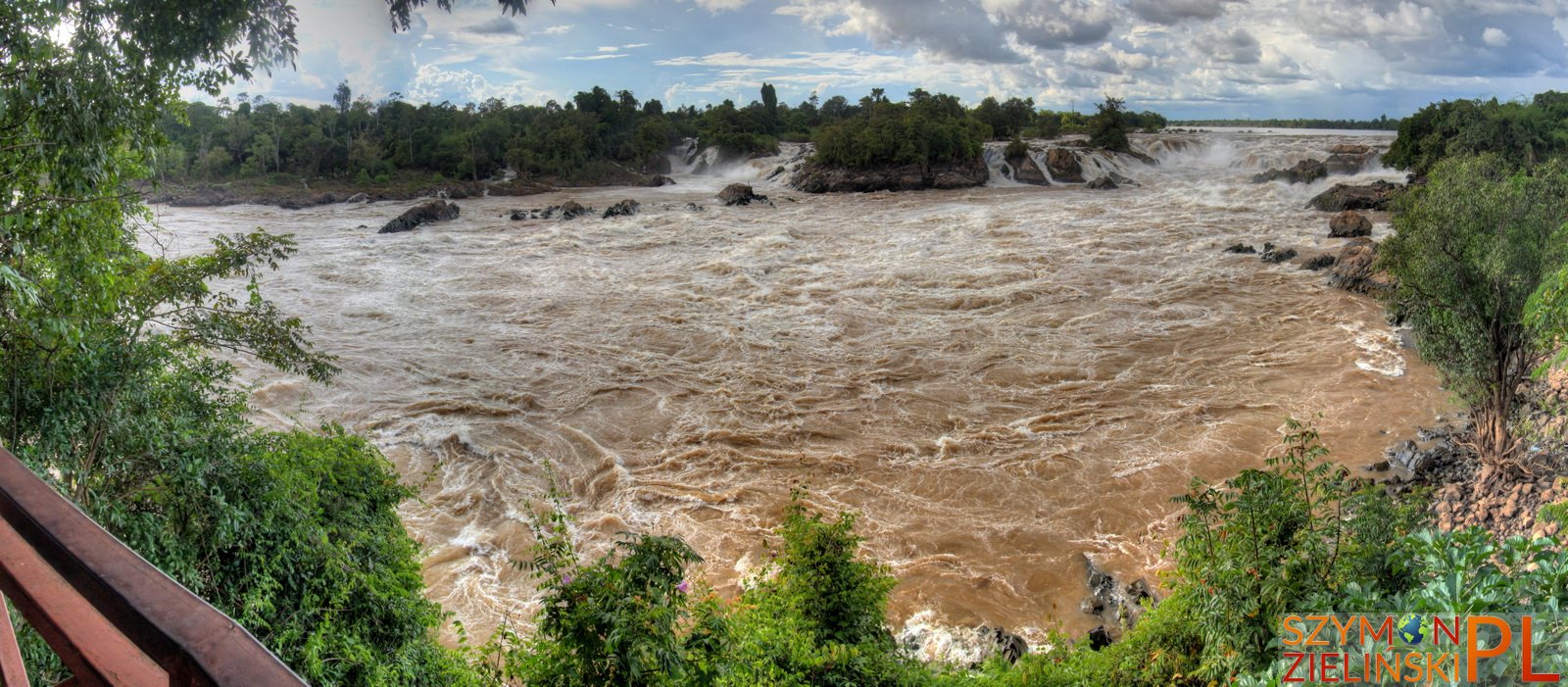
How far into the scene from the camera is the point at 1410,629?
2629mm

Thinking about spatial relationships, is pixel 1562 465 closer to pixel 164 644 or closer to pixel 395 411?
pixel 164 644

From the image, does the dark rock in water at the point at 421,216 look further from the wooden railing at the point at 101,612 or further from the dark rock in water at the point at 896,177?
the wooden railing at the point at 101,612

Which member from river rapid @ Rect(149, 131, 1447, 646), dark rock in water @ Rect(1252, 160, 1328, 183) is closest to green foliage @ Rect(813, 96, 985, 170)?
dark rock in water @ Rect(1252, 160, 1328, 183)

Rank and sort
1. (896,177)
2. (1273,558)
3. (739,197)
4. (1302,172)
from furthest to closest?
1. (896,177)
2. (739,197)
3. (1302,172)
4. (1273,558)

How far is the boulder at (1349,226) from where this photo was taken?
2200 cm

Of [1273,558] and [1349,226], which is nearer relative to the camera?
[1273,558]

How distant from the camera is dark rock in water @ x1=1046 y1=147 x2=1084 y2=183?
1452 inches

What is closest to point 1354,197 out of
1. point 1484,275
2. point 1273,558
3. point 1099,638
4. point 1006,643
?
point 1484,275

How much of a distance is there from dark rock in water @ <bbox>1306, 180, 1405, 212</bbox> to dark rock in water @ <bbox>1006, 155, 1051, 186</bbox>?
11.4 meters

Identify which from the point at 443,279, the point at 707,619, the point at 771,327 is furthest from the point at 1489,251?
the point at 443,279

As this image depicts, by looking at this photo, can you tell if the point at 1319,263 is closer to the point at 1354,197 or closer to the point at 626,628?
the point at 1354,197

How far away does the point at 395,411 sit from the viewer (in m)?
12.2

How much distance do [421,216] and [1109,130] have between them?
101 feet

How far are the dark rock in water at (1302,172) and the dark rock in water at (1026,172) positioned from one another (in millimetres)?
8409
